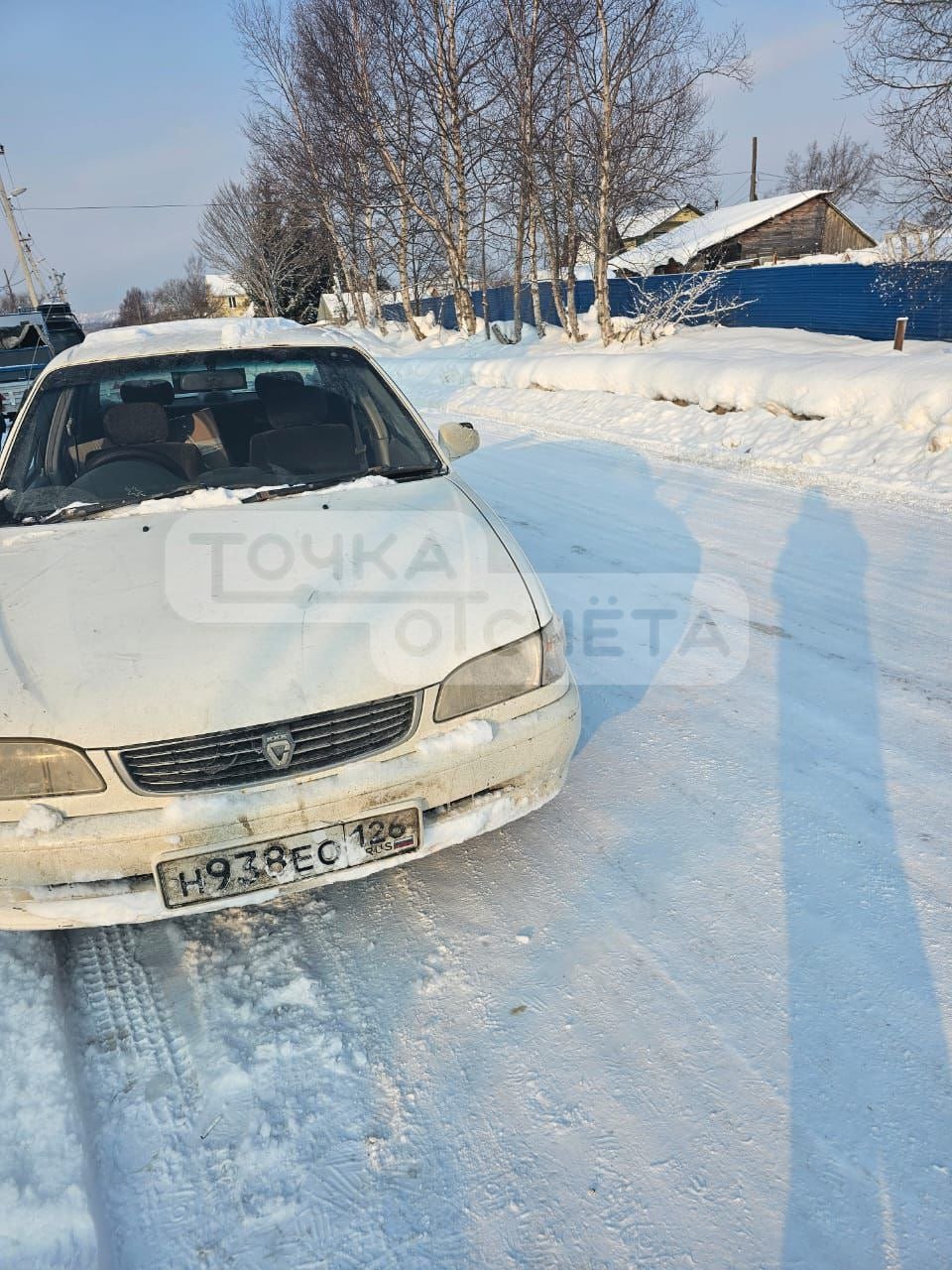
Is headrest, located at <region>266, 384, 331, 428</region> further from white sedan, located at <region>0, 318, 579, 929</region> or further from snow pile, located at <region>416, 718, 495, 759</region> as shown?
snow pile, located at <region>416, 718, 495, 759</region>

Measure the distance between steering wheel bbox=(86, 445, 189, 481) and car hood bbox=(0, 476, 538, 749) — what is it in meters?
0.34

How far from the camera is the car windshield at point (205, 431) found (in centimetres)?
318

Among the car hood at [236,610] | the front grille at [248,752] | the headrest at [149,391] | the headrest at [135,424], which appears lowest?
the front grille at [248,752]

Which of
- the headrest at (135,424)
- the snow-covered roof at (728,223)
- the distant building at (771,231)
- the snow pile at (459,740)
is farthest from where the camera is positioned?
the distant building at (771,231)

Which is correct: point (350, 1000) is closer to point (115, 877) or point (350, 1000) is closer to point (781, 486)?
point (115, 877)

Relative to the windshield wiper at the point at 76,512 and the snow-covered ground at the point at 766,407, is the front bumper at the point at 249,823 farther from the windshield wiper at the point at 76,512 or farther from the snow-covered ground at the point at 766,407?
the snow-covered ground at the point at 766,407

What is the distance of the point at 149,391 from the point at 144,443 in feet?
1.19

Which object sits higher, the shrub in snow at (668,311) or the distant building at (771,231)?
the distant building at (771,231)

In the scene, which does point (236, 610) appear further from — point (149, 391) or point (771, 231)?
point (771, 231)

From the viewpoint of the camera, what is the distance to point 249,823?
2.03 meters

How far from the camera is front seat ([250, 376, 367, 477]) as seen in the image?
3318 millimetres

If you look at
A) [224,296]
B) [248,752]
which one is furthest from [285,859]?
[224,296]

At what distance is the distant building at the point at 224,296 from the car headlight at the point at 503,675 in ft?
225

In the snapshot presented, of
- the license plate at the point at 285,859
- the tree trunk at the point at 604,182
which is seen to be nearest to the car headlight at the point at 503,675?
the license plate at the point at 285,859
